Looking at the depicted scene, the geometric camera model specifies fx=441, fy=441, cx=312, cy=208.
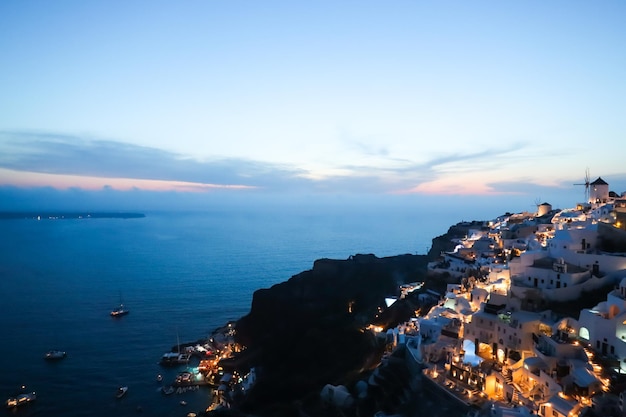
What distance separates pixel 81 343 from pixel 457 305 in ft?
156

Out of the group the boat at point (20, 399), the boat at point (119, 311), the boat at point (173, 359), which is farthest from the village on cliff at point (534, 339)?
the boat at point (119, 311)

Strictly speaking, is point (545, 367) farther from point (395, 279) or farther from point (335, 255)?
point (335, 255)

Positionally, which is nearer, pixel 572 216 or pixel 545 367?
pixel 545 367

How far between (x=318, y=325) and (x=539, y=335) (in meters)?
29.4

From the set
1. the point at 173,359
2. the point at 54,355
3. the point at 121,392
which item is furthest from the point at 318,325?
the point at 54,355

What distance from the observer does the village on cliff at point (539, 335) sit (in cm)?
2053

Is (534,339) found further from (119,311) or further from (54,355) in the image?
(119,311)

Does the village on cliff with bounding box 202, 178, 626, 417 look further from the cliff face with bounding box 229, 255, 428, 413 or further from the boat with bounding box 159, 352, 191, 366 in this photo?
the boat with bounding box 159, 352, 191, 366

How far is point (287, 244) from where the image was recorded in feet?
566

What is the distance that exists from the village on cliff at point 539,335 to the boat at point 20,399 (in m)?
32.6

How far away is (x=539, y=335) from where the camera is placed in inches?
997

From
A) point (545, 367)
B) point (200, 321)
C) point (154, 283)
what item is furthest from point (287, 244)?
point (545, 367)

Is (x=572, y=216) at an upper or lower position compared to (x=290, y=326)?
upper

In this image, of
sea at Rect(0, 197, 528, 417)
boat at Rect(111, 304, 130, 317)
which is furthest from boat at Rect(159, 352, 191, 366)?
boat at Rect(111, 304, 130, 317)
